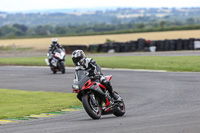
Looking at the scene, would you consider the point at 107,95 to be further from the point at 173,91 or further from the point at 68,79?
the point at 68,79

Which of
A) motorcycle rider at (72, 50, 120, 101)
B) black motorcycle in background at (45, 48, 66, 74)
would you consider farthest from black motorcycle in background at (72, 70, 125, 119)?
black motorcycle in background at (45, 48, 66, 74)

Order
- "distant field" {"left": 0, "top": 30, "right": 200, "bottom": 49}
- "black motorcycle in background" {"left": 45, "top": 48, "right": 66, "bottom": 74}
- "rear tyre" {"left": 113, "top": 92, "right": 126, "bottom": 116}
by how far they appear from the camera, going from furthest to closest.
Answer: "distant field" {"left": 0, "top": 30, "right": 200, "bottom": 49}, "black motorcycle in background" {"left": 45, "top": 48, "right": 66, "bottom": 74}, "rear tyre" {"left": 113, "top": 92, "right": 126, "bottom": 116}

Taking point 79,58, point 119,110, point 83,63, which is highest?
point 79,58

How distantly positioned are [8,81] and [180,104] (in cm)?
1173

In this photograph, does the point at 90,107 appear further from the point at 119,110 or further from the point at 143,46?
the point at 143,46

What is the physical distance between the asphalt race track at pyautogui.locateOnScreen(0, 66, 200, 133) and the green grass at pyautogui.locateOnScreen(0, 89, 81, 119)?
1.15m

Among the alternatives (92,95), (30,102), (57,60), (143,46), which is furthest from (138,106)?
(143,46)

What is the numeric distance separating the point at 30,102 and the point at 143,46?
88.2 ft

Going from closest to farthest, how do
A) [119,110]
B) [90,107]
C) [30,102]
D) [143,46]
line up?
[90,107] < [119,110] < [30,102] < [143,46]

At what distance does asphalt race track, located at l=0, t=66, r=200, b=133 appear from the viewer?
8.38 meters

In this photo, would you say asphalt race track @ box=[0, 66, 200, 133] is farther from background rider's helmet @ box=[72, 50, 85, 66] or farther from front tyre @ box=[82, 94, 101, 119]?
background rider's helmet @ box=[72, 50, 85, 66]

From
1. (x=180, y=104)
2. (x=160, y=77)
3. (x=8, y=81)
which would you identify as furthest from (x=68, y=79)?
(x=180, y=104)

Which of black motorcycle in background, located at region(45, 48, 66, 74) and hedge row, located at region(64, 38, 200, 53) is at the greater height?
black motorcycle in background, located at region(45, 48, 66, 74)

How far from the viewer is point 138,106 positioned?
1250 centimetres
